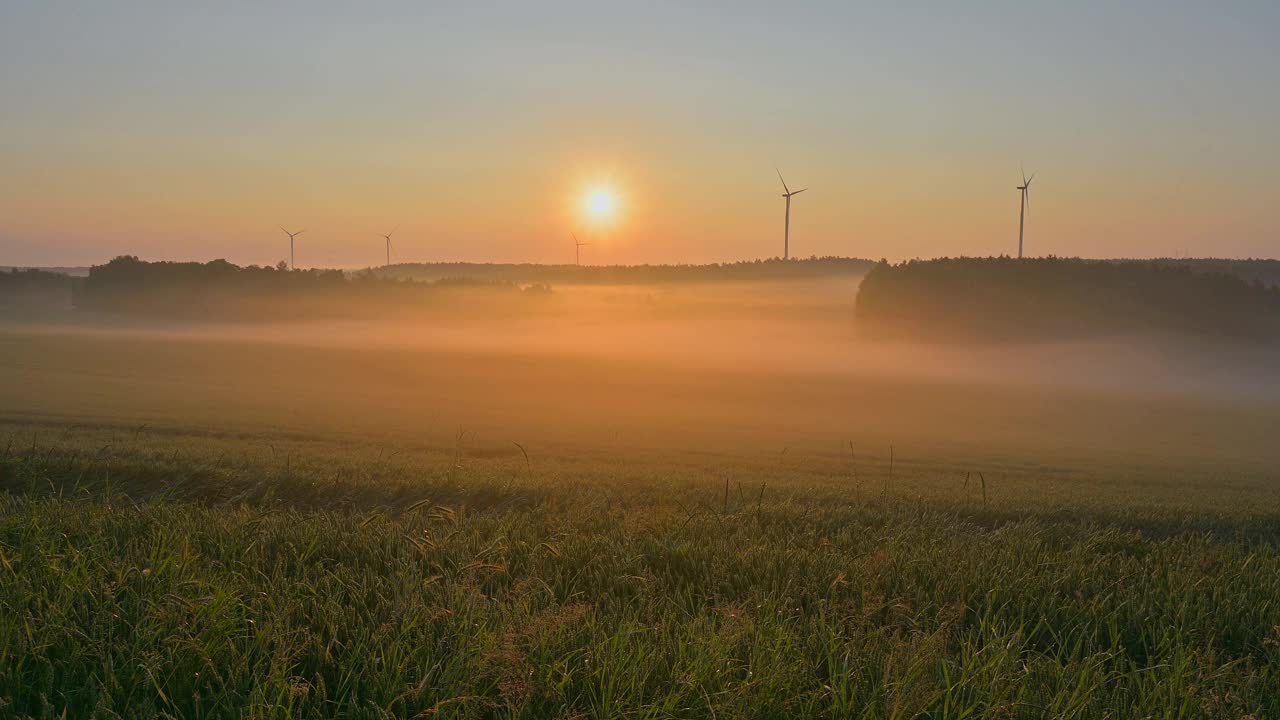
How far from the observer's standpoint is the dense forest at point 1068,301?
7412cm

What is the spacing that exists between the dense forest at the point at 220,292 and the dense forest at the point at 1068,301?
66.5 m

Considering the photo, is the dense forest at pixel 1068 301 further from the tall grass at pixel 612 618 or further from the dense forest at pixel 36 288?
the dense forest at pixel 36 288

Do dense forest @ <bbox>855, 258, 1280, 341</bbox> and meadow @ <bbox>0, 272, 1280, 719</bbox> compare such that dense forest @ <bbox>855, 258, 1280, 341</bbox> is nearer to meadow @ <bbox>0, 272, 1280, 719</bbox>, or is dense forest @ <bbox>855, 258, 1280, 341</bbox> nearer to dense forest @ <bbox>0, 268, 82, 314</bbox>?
meadow @ <bbox>0, 272, 1280, 719</bbox>

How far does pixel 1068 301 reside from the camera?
252 feet

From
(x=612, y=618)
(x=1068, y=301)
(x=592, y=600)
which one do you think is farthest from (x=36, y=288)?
(x=612, y=618)

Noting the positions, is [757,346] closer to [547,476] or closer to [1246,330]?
[1246,330]

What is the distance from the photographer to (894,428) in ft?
112

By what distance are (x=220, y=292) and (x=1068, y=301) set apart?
9477 centimetres

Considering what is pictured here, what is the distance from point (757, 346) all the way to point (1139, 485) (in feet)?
240

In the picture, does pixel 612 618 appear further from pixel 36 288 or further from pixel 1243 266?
pixel 1243 266

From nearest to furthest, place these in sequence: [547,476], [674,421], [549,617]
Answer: [549,617], [547,476], [674,421]

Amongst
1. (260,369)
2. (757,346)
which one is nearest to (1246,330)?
(757,346)

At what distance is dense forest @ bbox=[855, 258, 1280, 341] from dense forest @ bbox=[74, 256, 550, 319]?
6645 centimetres

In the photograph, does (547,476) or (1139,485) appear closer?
(547,476)
